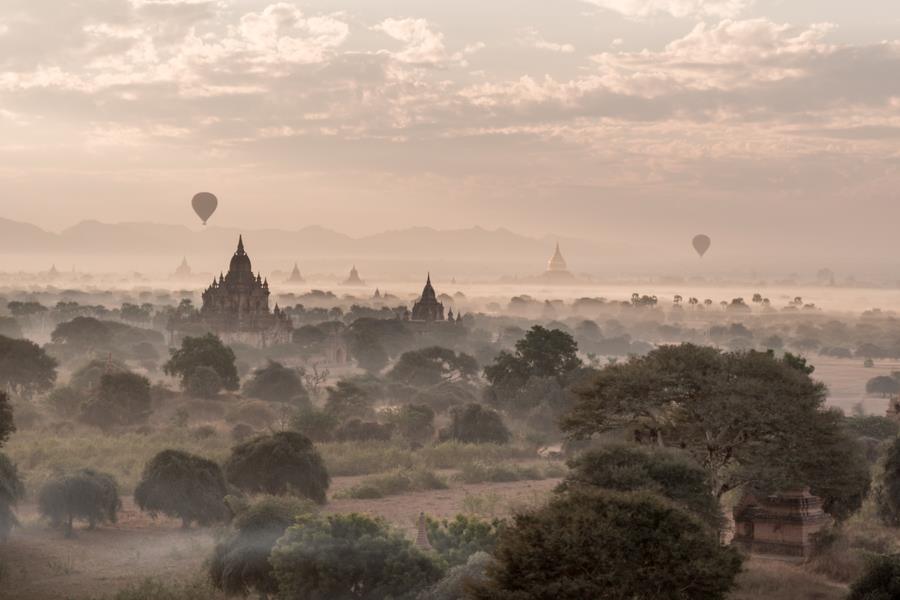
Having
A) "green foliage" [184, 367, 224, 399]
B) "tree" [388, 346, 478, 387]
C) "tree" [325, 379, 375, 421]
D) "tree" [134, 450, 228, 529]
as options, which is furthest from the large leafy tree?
"tree" [388, 346, 478, 387]

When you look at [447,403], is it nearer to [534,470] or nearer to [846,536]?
[534,470]

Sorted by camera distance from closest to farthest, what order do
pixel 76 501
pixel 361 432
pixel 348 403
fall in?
pixel 76 501
pixel 361 432
pixel 348 403

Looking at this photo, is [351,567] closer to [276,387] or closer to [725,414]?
[725,414]

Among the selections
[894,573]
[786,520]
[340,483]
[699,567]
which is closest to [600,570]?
[699,567]

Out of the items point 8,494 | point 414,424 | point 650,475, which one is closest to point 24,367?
point 414,424

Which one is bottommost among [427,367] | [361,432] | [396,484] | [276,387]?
[396,484]

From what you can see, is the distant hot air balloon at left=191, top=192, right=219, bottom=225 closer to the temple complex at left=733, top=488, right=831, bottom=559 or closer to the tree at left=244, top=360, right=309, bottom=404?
the tree at left=244, top=360, right=309, bottom=404

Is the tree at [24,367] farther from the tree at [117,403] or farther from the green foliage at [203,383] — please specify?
the tree at [117,403]

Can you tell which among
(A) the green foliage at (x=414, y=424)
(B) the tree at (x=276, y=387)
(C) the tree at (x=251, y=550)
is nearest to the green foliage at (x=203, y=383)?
(B) the tree at (x=276, y=387)
